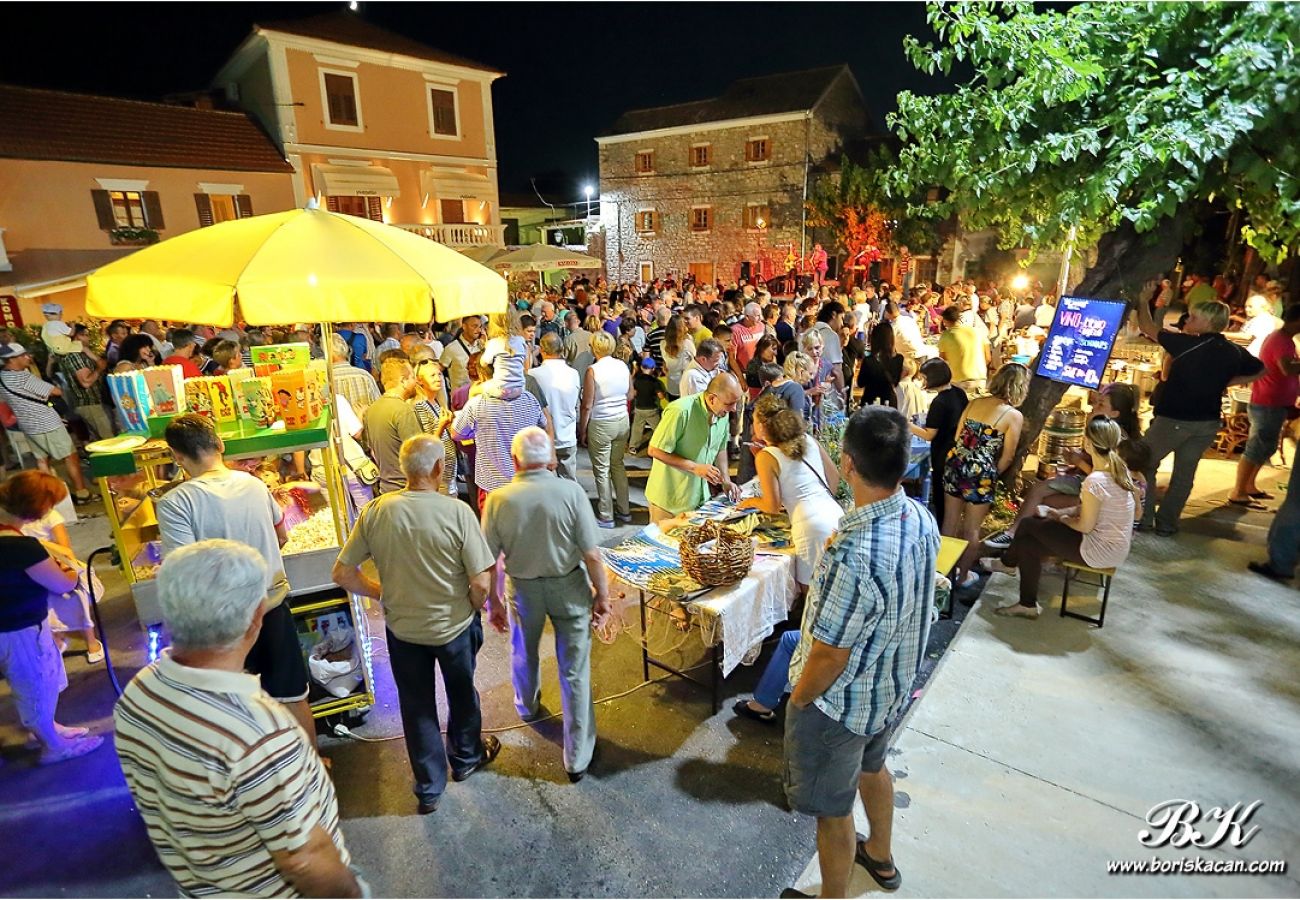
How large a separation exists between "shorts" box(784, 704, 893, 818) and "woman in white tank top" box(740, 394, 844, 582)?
1.39 metres

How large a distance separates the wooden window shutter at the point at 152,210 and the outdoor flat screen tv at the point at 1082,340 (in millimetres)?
20624

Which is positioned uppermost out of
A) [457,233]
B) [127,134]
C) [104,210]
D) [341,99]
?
[341,99]

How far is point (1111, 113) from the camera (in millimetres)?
4629

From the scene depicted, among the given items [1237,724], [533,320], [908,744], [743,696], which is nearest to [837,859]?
[908,744]

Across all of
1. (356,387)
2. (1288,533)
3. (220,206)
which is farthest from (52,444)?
(220,206)

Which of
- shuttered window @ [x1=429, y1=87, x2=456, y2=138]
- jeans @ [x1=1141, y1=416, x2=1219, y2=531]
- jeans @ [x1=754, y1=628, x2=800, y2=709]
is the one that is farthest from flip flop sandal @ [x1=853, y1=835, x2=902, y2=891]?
shuttered window @ [x1=429, y1=87, x2=456, y2=138]

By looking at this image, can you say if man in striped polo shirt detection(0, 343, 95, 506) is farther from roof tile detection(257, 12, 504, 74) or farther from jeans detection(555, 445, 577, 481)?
roof tile detection(257, 12, 504, 74)

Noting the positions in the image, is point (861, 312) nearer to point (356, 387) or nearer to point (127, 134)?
point (356, 387)

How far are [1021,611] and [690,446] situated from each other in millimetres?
2678

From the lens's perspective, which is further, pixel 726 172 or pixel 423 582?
pixel 726 172

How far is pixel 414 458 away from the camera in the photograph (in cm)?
306

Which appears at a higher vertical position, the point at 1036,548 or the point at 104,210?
the point at 104,210

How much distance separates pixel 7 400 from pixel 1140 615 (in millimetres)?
10572

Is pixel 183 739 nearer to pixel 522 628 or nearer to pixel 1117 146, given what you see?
pixel 522 628
